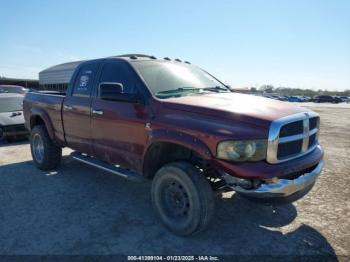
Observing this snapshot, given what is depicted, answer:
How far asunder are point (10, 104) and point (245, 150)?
9.30m

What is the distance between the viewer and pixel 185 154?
3.85m

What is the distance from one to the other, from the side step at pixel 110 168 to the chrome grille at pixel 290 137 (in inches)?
67.4

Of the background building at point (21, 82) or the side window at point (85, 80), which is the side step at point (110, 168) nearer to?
the side window at point (85, 80)

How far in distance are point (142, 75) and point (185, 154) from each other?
3.85 ft

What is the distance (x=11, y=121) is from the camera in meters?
9.13

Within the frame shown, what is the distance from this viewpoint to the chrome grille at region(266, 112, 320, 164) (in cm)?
298

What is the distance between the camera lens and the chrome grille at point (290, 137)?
298cm

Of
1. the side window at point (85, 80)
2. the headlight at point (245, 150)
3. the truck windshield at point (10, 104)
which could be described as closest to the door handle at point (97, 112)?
the side window at point (85, 80)

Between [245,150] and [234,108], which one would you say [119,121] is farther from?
[245,150]

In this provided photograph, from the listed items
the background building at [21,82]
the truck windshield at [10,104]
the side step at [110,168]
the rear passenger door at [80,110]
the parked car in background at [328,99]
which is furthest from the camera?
the parked car in background at [328,99]

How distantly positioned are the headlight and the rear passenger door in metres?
2.53

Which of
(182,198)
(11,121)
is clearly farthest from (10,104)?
(182,198)

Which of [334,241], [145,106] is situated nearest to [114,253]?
[145,106]

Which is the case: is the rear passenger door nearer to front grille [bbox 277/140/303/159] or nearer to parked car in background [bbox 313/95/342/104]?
front grille [bbox 277/140/303/159]
